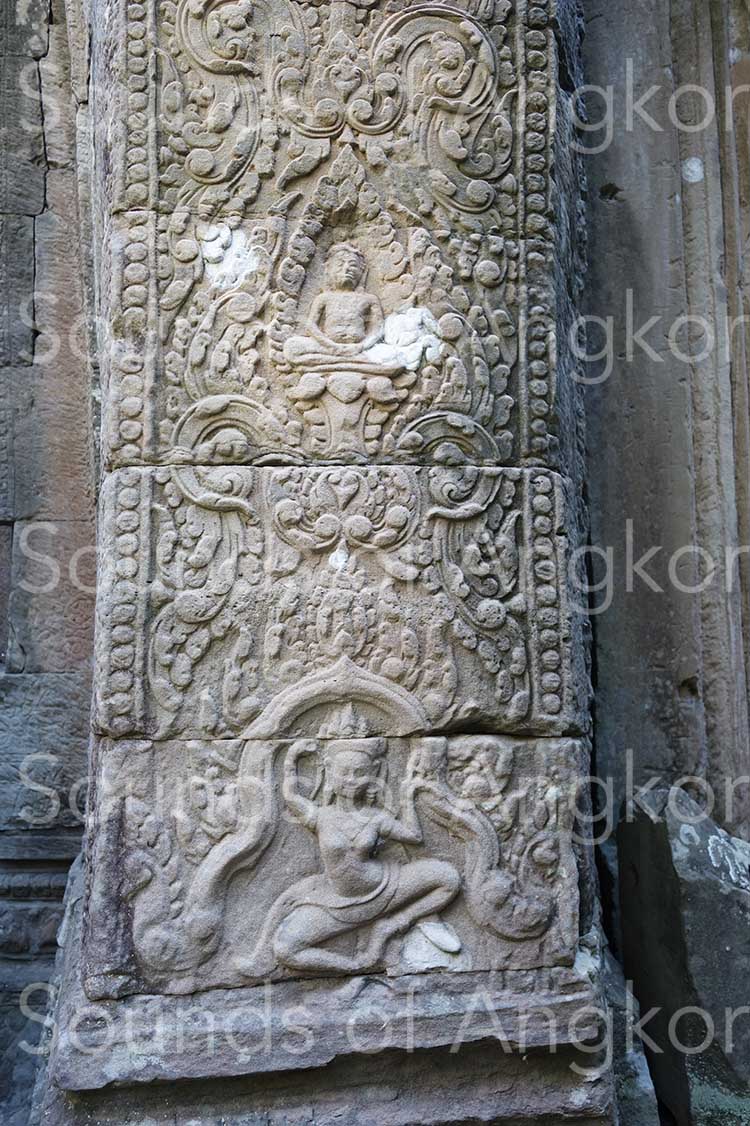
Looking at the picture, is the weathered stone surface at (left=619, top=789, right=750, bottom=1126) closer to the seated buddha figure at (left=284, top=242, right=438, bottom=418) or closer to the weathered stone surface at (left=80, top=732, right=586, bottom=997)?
the weathered stone surface at (left=80, top=732, right=586, bottom=997)

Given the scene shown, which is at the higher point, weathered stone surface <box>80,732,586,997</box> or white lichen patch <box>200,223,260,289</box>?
white lichen patch <box>200,223,260,289</box>

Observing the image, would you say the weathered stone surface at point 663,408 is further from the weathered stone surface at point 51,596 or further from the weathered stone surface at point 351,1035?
the weathered stone surface at point 51,596

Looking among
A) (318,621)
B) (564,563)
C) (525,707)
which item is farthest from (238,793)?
(564,563)

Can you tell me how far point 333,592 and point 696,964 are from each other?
50.8 inches

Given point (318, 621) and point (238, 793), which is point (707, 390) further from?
point (238, 793)

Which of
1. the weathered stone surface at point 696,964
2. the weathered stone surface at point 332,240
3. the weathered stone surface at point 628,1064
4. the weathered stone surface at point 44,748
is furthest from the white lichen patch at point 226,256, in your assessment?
the weathered stone surface at point 628,1064

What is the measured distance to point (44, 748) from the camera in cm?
300

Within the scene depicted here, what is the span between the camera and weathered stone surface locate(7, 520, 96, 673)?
3.03 meters

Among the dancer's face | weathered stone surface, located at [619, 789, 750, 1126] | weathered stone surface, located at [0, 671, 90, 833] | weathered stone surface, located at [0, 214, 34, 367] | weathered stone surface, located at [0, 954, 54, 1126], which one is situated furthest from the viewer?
weathered stone surface, located at [0, 214, 34, 367]

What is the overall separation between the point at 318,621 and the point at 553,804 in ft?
2.24

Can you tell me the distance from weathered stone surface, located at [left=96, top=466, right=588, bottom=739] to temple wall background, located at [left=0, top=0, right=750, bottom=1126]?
2.53 feet

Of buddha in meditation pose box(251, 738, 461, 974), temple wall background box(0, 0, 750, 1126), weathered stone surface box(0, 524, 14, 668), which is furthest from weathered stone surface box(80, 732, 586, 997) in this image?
weathered stone surface box(0, 524, 14, 668)

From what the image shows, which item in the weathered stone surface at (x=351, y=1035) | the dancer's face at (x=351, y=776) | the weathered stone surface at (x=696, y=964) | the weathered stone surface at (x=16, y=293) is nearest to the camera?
the weathered stone surface at (x=351, y=1035)

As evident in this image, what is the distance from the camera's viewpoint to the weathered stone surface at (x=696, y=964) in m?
2.28
